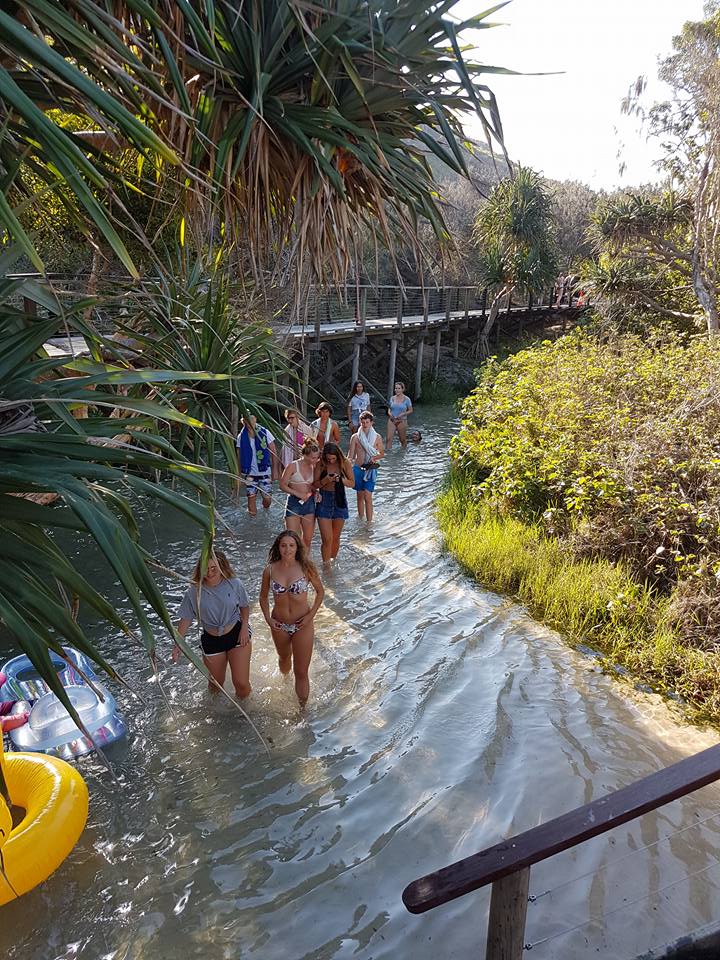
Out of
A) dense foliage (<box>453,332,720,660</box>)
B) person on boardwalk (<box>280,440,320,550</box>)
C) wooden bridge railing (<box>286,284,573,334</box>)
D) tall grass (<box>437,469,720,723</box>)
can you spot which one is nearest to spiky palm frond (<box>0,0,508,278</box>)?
person on boardwalk (<box>280,440,320,550</box>)

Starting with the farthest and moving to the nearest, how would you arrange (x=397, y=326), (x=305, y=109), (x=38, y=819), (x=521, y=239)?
(x=521, y=239) < (x=397, y=326) < (x=38, y=819) < (x=305, y=109)

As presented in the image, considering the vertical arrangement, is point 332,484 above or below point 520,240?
below

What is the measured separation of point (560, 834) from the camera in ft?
6.28

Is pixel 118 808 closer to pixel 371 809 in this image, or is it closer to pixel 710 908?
pixel 371 809

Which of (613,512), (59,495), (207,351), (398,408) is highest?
(207,351)

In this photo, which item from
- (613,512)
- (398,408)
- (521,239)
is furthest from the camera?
(521,239)

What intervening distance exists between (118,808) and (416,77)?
4211 millimetres

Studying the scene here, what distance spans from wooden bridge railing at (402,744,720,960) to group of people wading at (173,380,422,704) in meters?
0.81

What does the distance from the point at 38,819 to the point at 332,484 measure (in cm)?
458

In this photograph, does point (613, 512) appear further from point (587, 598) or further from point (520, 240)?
point (520, 240)

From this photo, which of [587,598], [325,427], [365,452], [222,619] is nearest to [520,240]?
[365,452]

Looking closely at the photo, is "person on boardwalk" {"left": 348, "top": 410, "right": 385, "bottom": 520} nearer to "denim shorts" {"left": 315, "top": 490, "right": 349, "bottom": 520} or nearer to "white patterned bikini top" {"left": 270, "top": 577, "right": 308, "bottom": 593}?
"denim shorts" {"left": 315, "top": 490, "right": 349, "bottom": 520}

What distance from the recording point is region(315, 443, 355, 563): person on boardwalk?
25.4ft

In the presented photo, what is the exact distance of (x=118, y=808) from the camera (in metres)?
4.38
